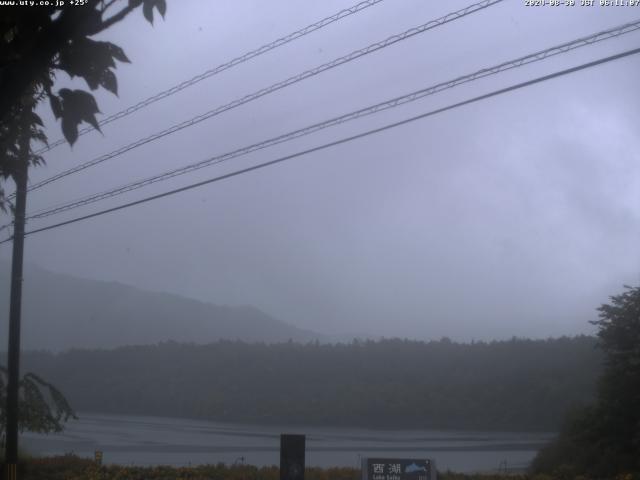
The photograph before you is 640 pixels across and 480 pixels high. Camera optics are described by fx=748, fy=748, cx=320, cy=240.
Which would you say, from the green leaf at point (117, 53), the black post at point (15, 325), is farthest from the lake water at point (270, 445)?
the green leaf at point (117, 53)

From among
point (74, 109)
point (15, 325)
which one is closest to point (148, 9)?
point (74, 109)

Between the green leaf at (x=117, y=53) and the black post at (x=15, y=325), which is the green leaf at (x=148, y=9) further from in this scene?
the black post at (x=15, y=325)

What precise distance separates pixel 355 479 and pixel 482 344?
1998 cm

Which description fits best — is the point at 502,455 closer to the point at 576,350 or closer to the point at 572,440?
the point at 572,440

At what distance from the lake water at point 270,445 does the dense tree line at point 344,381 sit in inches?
51.5

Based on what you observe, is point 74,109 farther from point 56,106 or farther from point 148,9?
point 148,9

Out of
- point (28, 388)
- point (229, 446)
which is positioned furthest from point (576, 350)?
point (28, 388)

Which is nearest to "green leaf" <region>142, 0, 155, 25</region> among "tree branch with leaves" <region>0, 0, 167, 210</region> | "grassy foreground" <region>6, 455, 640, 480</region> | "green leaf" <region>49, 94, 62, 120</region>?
"tree branch with leaves" <region>0, 0, 167, 210</region>

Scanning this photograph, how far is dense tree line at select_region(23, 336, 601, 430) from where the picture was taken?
88.3 feet

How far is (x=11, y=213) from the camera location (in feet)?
51.9

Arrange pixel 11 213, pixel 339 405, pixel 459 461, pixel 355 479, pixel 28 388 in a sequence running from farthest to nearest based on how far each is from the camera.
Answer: pixel 339 405, pixel 459 461, pixel 28 388, pixel 11 213, pixel 355 479

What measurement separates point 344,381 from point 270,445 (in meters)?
10.3

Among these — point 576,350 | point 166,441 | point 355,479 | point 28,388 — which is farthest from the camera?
point 576,350

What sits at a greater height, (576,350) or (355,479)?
(576,350)
